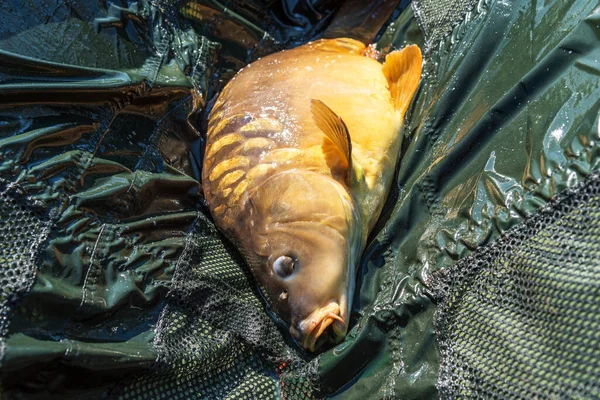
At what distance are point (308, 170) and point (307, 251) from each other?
505 mm

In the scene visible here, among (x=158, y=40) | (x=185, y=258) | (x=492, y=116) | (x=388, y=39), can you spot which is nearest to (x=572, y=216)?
(x=492, y=116)

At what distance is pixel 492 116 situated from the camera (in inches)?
94.1

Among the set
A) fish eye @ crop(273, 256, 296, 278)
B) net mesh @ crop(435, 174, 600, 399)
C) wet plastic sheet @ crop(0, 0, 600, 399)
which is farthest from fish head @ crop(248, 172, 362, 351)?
net mesh @ crop(435, 174, 600, 399)

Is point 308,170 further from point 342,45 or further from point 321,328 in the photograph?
point 342,45

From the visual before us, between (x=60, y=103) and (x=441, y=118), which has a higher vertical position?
(x=441, y=118)

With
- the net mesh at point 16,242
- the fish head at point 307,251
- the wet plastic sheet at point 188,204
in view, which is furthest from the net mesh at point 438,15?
the net mesh at point 16,242

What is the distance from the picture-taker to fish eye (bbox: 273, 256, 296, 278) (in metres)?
2.53

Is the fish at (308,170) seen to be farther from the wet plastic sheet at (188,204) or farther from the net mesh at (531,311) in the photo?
the net mesh at (531,311)

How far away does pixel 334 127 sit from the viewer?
2.69m

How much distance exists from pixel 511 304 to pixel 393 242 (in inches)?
32.6

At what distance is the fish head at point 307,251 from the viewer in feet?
Answer: 8.00

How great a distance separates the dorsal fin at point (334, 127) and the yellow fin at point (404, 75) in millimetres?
621

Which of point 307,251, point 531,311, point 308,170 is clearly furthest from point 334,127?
point 531,311

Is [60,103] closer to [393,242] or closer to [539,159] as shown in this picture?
[393,242]
